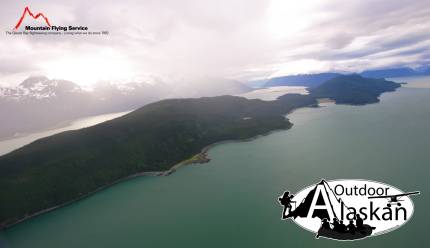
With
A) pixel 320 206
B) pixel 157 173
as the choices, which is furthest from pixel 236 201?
pixel 157 173

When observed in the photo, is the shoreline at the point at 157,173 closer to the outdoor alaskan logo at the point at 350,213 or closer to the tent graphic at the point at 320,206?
the tent graphic at the point at 320,206

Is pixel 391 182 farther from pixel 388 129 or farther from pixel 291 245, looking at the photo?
pixel 388 129

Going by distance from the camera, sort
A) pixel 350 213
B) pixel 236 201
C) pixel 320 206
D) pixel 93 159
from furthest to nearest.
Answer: pixel 93 159 < pixel 236 201 < pixel 320 206 < pixel 350 213

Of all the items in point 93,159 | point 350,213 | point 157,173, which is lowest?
point 350,213

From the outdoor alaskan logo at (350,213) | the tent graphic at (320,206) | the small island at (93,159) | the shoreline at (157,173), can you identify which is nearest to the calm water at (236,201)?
the outdoor alaskan logo at (350,213)

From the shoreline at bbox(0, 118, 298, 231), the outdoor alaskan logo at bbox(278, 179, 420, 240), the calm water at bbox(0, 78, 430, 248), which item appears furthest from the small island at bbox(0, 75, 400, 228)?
the outdoor alaskan logo at bbox(278, 179, 420, 240)

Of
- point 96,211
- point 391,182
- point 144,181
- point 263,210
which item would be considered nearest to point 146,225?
point 96,211

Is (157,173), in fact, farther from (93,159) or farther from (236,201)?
(236,201)
